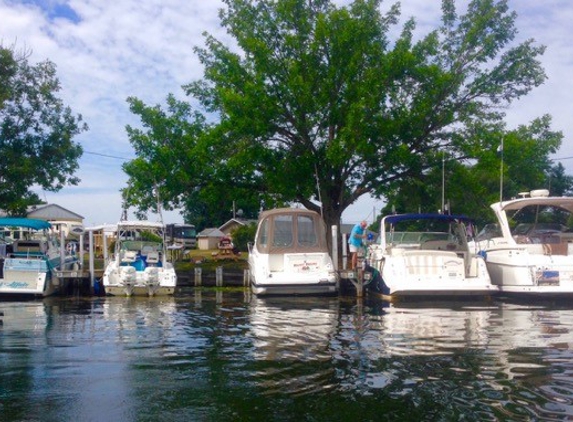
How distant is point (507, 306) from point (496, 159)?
749 centimetres

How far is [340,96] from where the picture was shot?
80.4 ft

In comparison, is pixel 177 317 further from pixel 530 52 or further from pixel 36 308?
pixel 530 52

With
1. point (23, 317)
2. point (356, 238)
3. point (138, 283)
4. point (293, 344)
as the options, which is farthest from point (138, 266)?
point (293, 344)

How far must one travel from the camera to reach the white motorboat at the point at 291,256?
19.5 meters

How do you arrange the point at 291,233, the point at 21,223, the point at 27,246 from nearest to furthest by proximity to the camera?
the point at 291,233
the point at 21,223
the point at 27,246

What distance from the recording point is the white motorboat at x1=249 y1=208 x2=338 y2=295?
19.5 m

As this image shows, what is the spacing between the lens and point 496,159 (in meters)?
23.9

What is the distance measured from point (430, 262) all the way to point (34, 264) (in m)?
11.2

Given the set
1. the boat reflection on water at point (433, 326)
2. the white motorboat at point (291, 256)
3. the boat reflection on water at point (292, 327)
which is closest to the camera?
the boat reflection on water at point (292, 327)

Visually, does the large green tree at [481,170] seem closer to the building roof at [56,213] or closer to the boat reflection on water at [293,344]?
the boat reflection on water at [293,344]

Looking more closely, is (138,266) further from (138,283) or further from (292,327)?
(292,327)

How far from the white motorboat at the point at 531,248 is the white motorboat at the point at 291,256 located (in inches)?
180

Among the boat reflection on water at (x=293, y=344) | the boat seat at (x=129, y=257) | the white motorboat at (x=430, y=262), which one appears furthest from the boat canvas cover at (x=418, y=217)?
the boat seat at (x=129, y=257)

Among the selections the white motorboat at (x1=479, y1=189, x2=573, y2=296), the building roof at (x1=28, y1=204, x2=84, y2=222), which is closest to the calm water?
the white motorboat at (x1=479, y1=189, x2=573, y2=296)
